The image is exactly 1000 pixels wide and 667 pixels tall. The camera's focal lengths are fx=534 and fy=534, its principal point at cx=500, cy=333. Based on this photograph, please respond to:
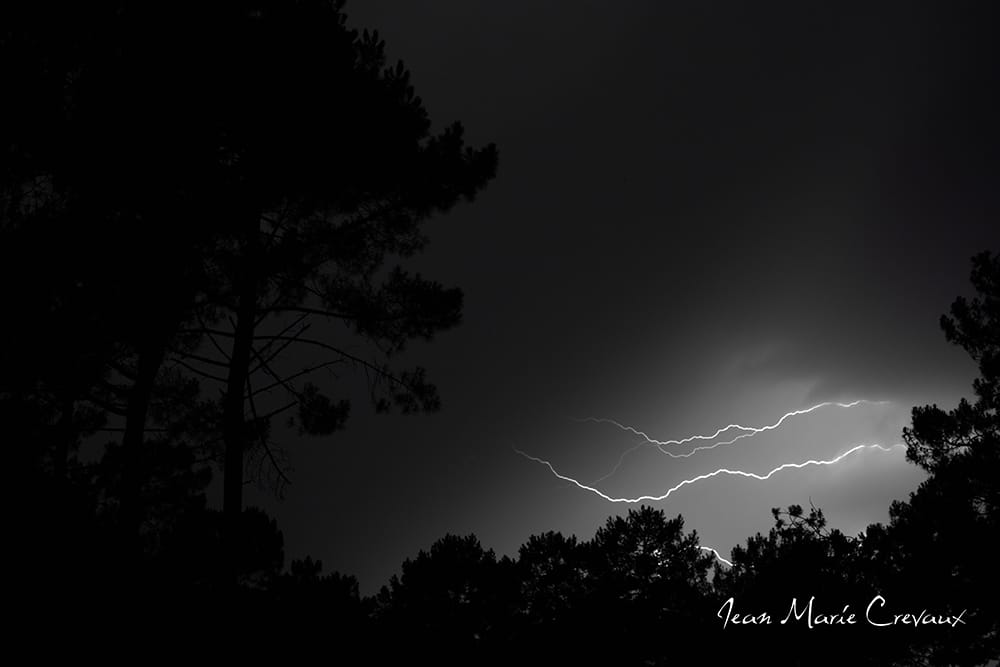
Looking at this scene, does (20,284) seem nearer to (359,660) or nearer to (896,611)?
(359,660)

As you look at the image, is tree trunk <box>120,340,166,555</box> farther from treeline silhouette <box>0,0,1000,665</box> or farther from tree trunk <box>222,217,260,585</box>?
tree trunk <box>222,217,260,585</box>

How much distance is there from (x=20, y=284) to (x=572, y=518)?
133035mm

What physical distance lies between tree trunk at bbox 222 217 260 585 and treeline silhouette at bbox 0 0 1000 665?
0.03 meters

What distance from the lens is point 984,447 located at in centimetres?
940

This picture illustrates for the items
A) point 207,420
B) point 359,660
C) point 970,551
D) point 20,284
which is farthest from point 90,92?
point 970,551
